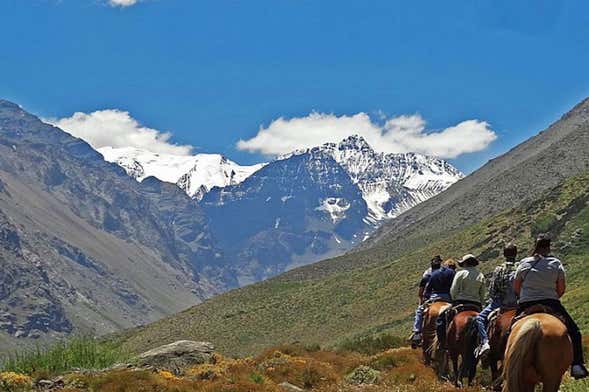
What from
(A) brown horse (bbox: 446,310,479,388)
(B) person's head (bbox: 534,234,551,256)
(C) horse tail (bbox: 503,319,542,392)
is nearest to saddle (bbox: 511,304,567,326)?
(C) horse tail (bbox: 503,319,542,392)

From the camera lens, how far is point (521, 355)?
496 inches

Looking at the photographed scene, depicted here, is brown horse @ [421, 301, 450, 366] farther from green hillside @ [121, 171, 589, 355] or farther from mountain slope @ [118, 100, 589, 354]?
green hillside @ [121, 171, 589, 355]

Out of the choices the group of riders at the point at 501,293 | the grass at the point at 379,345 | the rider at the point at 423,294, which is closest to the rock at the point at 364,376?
the group of riders at the point at 501,293

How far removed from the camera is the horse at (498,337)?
52.4ft

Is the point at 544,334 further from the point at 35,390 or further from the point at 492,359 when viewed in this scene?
the point at 35,390

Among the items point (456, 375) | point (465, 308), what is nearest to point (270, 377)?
point (456, 375)

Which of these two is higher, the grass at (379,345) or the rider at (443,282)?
the rider at (443,282)

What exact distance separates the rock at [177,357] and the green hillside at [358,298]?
40945mm

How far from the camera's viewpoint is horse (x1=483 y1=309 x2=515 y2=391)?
1596 centimetres

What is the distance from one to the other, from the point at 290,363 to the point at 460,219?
169989 mm

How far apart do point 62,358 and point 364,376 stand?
39.4ft

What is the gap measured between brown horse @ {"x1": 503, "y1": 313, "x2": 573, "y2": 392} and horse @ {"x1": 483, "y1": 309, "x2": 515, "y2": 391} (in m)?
2.98

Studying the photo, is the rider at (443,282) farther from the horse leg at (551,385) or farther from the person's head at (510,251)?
the horse leg at (551,385)

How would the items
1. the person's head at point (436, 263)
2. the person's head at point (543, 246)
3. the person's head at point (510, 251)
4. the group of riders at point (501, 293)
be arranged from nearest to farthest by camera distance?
the group of riders at point (501, 293) < the person's head at point (543, 246) < the person's head at point (510, 251) < the person's head at point (436, 263)
